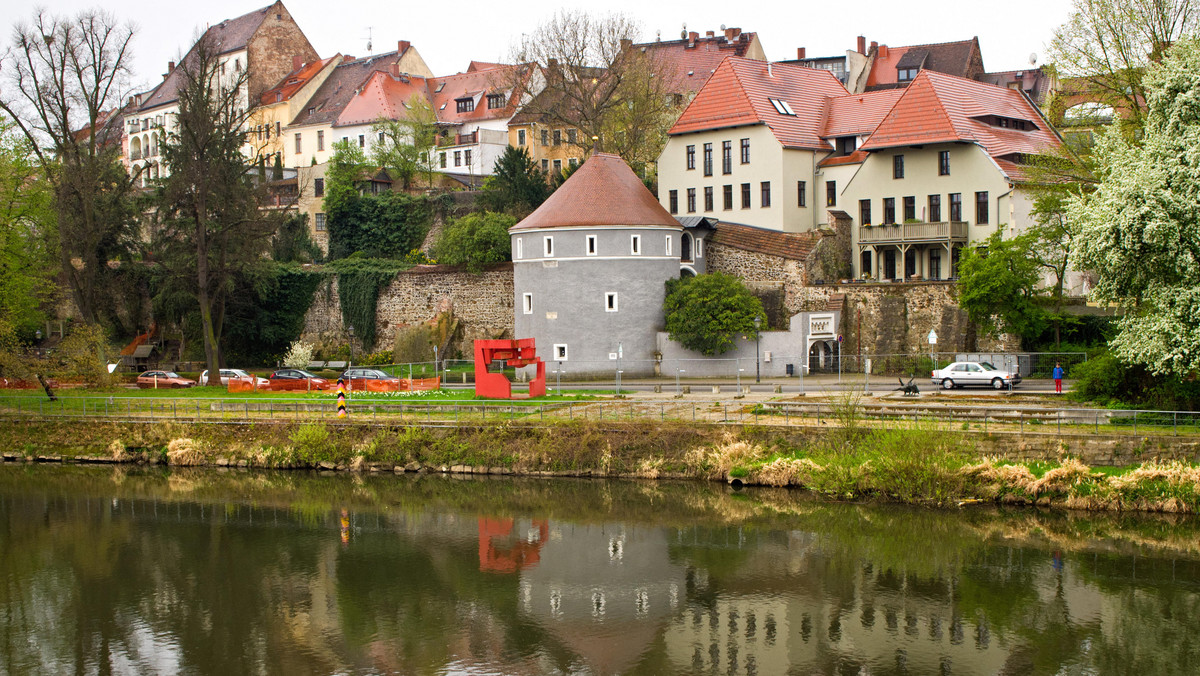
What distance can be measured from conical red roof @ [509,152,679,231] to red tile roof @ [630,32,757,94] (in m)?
27.2

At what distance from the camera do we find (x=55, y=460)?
39.9m

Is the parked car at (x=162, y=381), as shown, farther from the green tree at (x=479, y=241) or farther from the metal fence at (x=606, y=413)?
the green tree at (x=479, y=241)

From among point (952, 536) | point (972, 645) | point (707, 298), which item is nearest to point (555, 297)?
point (707, 298)

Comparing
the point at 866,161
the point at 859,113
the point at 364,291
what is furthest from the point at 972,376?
the point at 364,291

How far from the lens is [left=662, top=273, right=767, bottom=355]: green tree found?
46.8 m

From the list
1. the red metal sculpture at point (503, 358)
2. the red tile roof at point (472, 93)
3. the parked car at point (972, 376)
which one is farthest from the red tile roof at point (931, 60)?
the red metal sculpture at point (503, 358)

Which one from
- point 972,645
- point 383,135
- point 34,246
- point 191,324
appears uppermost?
point 383,135

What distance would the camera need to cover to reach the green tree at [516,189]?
58.8 m

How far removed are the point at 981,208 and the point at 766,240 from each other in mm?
8954

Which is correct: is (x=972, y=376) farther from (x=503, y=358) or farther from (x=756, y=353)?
(x=503, y=358)

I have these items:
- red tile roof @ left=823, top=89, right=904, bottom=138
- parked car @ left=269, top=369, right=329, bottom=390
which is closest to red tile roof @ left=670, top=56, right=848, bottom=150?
red tile roof @ left=823, top=89, right=904, bottom=138

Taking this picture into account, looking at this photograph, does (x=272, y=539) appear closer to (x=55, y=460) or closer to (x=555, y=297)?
(x=55, y=460)

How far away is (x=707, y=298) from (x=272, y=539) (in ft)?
77.2

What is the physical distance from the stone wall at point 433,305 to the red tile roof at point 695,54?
26129 mm
